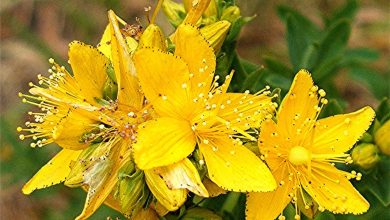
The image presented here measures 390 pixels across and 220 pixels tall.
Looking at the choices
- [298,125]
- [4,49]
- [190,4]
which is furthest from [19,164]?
[298,125]

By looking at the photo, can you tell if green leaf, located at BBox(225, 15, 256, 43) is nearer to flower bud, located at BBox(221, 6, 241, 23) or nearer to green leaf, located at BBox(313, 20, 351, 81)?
flower bud, located at BBox(221, 6, 241, 23)

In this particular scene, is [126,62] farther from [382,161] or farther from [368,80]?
[368,80]

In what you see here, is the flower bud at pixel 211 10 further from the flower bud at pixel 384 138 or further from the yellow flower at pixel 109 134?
the flower bud at pixel 384 138

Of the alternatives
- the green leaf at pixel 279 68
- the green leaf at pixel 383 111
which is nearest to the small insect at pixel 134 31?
the green leaf at pixel 279 68

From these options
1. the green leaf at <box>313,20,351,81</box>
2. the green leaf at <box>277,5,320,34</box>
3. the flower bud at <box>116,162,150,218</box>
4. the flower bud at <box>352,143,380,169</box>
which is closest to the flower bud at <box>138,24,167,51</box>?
the flower bud at <box>116,162,150,218</box>

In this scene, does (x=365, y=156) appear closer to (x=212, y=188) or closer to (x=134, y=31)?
(x=212, y=188)

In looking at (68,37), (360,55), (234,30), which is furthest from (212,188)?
(68,37)
